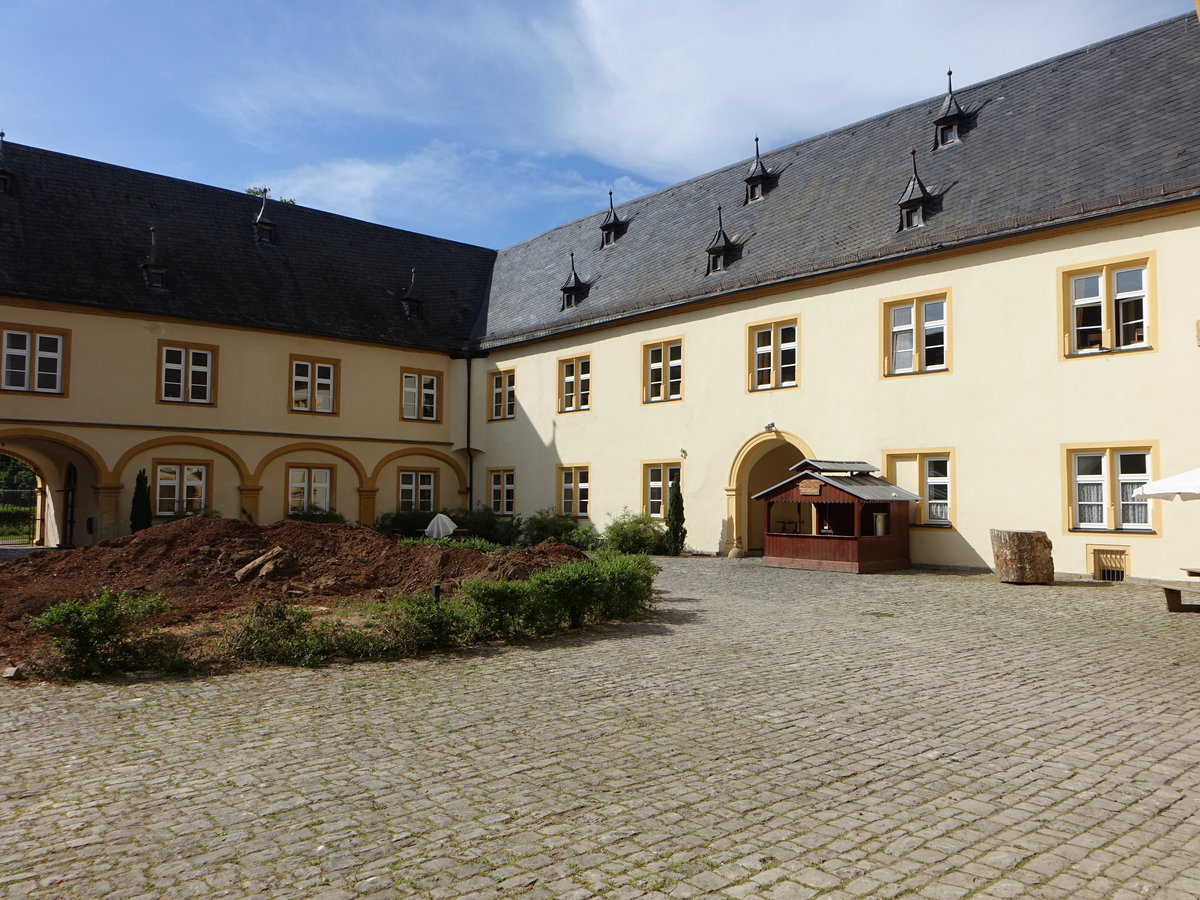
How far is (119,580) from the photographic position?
44.5 feet

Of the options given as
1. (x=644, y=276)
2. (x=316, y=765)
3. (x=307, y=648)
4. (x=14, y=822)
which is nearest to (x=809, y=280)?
(x=644, y=276)

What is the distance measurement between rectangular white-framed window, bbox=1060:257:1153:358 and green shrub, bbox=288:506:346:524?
61.1 feet

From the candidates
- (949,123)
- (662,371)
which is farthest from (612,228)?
(949,123)

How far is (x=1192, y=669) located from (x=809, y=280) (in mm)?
13773

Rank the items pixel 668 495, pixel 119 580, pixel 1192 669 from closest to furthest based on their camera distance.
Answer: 1. pixel 1192 669
2. pixel 119 580
3. pixel 668 495

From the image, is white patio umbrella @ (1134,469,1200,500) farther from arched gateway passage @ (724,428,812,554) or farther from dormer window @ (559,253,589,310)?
dormer window @ (559,253,589,310)

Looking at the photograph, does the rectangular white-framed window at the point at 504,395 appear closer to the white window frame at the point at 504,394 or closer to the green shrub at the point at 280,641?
the white window frame at the point at 504,394

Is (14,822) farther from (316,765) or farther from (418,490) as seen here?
(418,490)

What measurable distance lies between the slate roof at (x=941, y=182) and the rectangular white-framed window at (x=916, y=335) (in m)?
1.08

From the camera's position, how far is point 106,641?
333 inches

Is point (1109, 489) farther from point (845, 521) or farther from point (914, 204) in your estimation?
point (914, 204)

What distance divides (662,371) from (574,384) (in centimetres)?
350

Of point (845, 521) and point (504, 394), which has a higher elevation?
point (504, 394)

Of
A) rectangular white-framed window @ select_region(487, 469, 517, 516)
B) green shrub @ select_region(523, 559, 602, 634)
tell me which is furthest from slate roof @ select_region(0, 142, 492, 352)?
green shrub @ select_region(523, 559, 602, 634)
